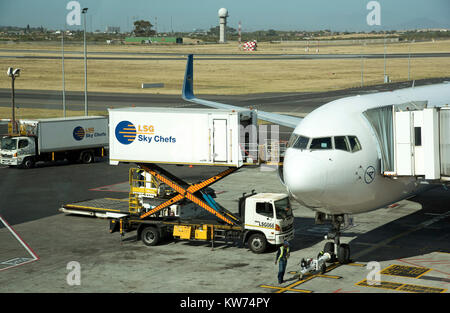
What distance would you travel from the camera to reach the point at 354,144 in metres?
26.9

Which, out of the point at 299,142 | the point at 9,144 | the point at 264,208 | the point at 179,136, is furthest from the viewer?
the point at 9,144

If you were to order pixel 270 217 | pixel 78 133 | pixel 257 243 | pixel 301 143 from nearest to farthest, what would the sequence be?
1. pixel 301 143
2. pixel 270 217
3. pixel 257 243
4. pixel 78 133

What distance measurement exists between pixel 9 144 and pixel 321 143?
3983 cm

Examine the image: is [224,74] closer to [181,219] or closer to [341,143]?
Result: [181,219]

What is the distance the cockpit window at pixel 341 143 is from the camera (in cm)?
2672

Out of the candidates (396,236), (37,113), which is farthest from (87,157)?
(396,236)

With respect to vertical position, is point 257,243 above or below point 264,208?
below

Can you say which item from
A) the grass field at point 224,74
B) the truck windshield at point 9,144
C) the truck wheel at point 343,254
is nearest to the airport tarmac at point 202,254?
the truck wheel at point 343,254

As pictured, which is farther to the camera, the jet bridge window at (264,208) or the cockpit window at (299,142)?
the jet bridge window at (264,208)

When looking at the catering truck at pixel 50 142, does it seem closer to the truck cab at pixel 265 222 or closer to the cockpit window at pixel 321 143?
the truck cab at pixel 265 222

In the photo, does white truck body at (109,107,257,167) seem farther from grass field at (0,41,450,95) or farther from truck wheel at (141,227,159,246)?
grass field at (0,41,450,95)

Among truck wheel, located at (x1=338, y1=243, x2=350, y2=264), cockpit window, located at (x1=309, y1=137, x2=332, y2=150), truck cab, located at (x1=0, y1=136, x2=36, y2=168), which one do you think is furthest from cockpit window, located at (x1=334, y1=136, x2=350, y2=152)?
truck cab, located at (x1=0, y1=136, x2=36, y2=168)

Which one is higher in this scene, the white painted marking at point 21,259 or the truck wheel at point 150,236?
the truck wheel at point 150,236

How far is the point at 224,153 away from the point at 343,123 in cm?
708
